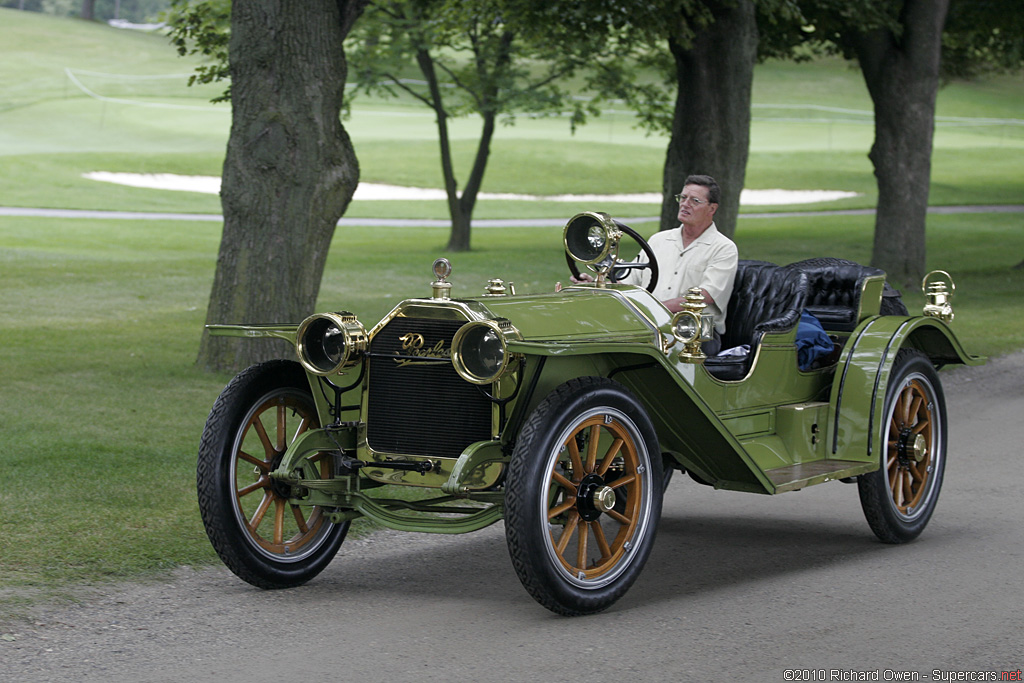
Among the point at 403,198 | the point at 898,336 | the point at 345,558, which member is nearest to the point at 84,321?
the point at 345,558

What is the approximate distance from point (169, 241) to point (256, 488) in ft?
82.5

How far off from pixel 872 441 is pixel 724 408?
0.93 m

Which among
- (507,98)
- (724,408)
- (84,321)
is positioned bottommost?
(84,321)

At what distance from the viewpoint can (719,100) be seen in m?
16.7

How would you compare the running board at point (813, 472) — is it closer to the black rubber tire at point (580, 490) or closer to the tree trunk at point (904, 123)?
the black rubber tire at point (580, 490)

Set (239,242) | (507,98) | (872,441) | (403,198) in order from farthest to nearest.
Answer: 1. (403,198)
2. (507,98)
3. (239,242)
4. (872,441)

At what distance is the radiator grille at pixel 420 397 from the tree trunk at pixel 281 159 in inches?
237

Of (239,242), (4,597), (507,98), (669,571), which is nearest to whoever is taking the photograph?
(4,597)

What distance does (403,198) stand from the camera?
140 feet

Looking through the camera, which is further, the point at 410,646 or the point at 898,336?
the point at 898,336

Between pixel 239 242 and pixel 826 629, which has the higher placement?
pixel 239 242

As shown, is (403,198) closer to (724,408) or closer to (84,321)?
(84,321)

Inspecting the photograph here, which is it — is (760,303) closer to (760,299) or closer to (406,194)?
(760,299)

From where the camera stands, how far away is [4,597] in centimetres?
536
